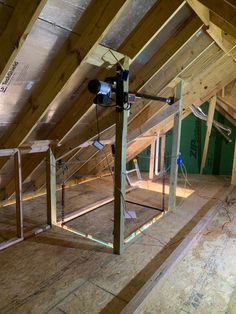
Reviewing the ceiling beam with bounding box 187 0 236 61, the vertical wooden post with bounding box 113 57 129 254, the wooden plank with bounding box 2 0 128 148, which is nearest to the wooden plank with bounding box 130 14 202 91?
the ceiling beam with bounding box 187 0 236 61

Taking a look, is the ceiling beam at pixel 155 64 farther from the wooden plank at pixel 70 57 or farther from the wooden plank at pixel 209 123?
the wooden plank at pixel 209 123

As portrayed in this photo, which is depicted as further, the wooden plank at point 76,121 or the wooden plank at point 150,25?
the wooden plank at point 76,121

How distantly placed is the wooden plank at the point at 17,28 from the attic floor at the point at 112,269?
1.57 metres

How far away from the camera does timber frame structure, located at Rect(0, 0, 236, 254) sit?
5.45 feet

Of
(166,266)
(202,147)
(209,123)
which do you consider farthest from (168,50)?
(202,147)

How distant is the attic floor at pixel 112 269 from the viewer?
177 cm

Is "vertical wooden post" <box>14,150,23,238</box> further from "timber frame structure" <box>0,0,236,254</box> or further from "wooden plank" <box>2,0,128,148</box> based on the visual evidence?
"wooden plank" <box>2,0,128,148</box>

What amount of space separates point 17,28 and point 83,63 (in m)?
0.55

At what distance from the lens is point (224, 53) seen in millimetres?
3326

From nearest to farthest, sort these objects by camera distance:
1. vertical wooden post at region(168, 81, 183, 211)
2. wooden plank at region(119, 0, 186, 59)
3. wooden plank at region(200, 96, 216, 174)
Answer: wooden plank at region(119, 0, 186, 59)
vertical wooden post at region(168, 81, 183, 211)
wooden plank at region(200, 96, 216, 174)

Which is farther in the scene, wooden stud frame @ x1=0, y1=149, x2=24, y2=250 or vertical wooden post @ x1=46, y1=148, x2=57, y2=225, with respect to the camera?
vertical wooden post @ x1=46, y1=148, x2=57, y2=225

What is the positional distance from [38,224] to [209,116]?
398cm

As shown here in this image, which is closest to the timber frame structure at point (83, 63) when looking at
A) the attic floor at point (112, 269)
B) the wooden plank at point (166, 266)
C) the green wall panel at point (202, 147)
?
the attic floor at point (112, 269)

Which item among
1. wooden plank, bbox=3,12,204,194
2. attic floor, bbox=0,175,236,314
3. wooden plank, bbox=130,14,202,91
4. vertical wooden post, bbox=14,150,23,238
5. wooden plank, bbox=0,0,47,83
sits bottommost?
attic floor, bbox=0,175,236,314
